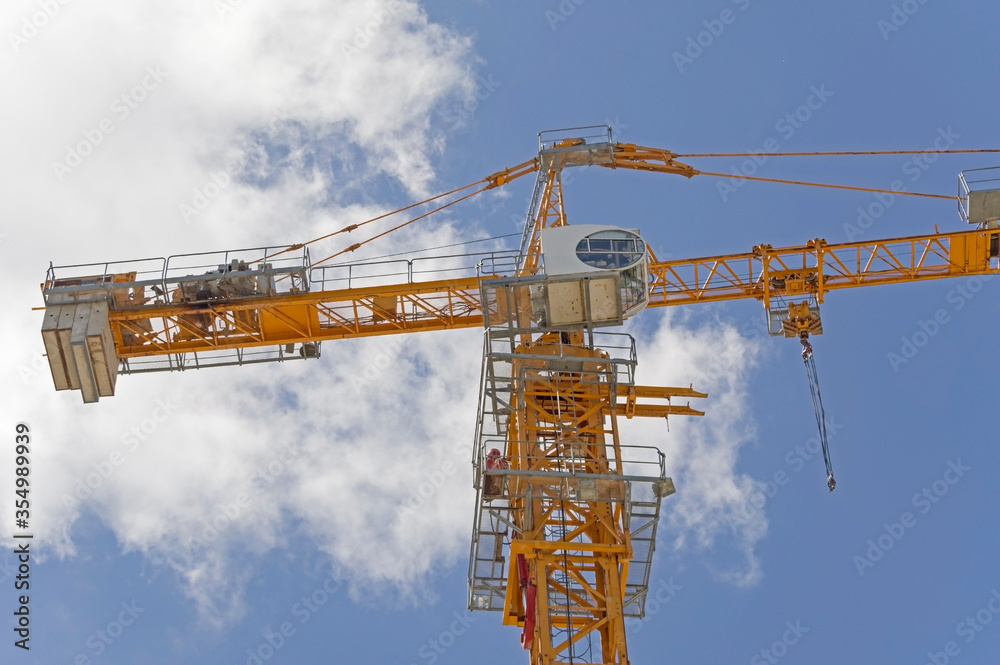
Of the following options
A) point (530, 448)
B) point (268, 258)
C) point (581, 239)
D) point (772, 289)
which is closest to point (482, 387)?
point (530, 448)

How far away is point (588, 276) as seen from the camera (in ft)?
120

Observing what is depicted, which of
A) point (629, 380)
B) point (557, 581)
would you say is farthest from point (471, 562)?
point (629, 380)

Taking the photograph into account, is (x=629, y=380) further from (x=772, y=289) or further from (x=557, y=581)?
(x=772, y=289)

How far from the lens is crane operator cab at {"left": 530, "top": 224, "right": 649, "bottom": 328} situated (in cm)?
3669

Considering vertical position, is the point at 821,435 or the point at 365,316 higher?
the point at 365,316

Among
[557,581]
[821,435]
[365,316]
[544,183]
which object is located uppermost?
[544,183]

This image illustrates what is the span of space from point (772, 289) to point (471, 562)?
43.4 ft

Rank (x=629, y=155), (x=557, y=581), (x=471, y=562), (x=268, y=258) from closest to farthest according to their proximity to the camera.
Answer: (x=557, y=581) → (x=471, y=562) → (x=268, y=258) → (x=629, y=155)

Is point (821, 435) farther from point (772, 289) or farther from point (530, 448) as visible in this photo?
Answer: point (530, 448)

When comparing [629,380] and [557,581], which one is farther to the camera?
[629,380]

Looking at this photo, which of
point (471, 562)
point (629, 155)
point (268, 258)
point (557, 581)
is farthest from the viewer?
point (629, 155)

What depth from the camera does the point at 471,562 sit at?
116ft

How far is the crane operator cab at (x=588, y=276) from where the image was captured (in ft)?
120

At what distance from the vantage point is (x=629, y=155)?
45.8 meters
